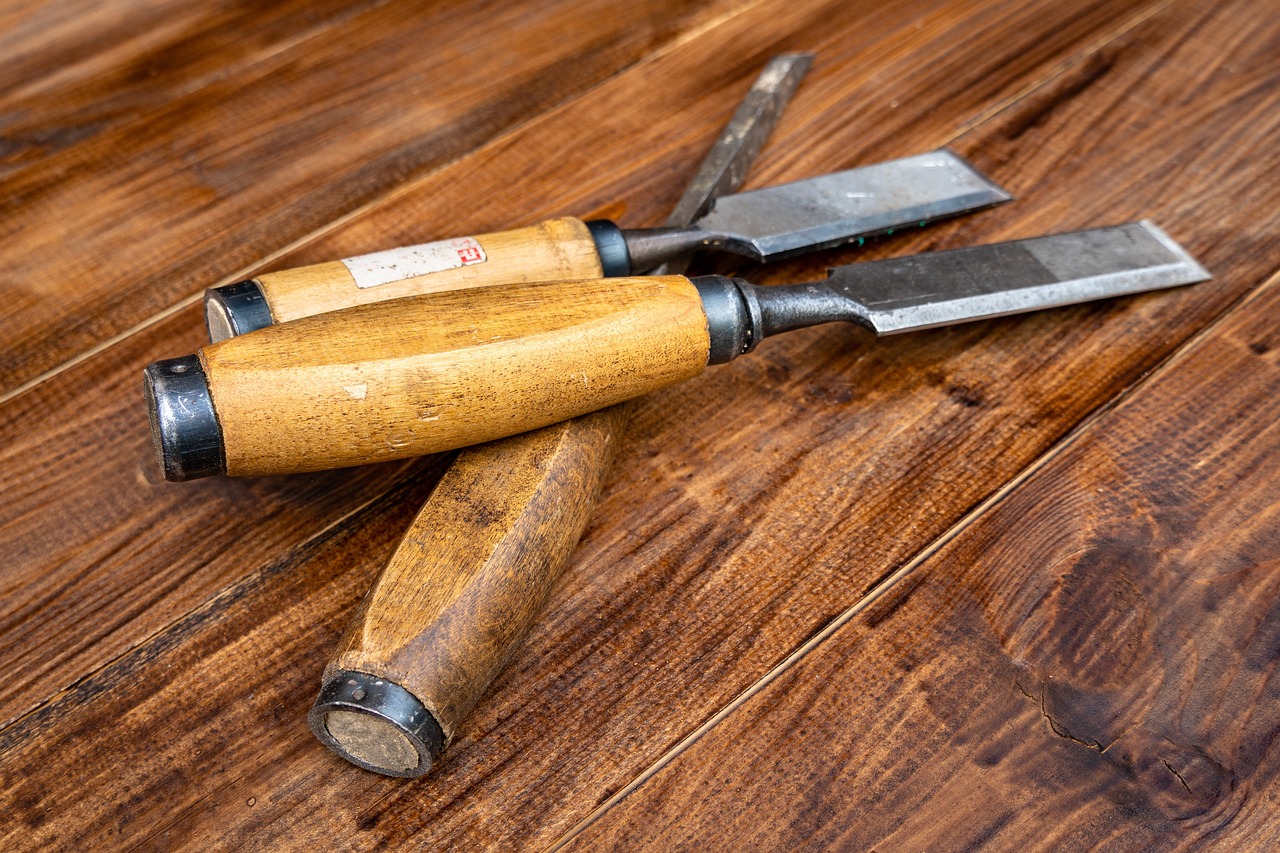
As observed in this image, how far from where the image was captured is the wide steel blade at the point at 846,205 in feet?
3.27

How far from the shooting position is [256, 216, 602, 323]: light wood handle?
0.82m

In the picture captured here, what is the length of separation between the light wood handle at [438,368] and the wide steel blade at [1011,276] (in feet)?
0.62

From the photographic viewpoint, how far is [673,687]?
2.48ft

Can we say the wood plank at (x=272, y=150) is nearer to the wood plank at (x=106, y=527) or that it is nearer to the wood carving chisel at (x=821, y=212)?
the wood plank at (x=106, y=527)

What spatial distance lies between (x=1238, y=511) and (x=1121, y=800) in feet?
0.91

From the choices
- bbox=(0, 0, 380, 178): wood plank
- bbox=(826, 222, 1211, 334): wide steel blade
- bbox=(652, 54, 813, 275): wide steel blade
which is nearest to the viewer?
bbox=(826, 222, 1211, 334): wide steel blade

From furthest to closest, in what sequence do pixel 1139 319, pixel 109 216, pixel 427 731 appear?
pixel 109 216, pixel 1139 319, pixel 427 731

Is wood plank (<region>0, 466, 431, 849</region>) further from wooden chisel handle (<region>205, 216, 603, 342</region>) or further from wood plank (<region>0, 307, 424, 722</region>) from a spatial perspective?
wooden chisel handle (<region>205, 216, 603, 342</region>)

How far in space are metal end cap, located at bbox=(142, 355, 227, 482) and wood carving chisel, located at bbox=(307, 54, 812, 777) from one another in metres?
0.14

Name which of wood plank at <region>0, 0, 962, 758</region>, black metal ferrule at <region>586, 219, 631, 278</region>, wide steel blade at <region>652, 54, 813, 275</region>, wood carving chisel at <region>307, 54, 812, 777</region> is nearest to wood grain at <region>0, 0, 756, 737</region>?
wood plank at <region>0, 0, 962, 758</region>

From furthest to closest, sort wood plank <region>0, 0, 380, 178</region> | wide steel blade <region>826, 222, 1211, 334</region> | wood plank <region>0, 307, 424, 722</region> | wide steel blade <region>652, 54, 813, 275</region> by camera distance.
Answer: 1. wood plank <region>0, 0, 380, 178</region>
2. wide steel blade <region>652, 54, 813, 275</region>
3. wide steel blade <region>826, 222, 1211, 334</region>
4. wood plank <region>0, 307, 424, 722</region>

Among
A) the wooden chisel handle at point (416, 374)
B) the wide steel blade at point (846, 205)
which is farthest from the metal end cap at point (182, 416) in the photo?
the wide steel blade at point (846, 205)

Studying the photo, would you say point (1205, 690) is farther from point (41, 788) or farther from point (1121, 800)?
point (41, 788)

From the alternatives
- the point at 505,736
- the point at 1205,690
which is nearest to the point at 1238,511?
the point at 1205,690
